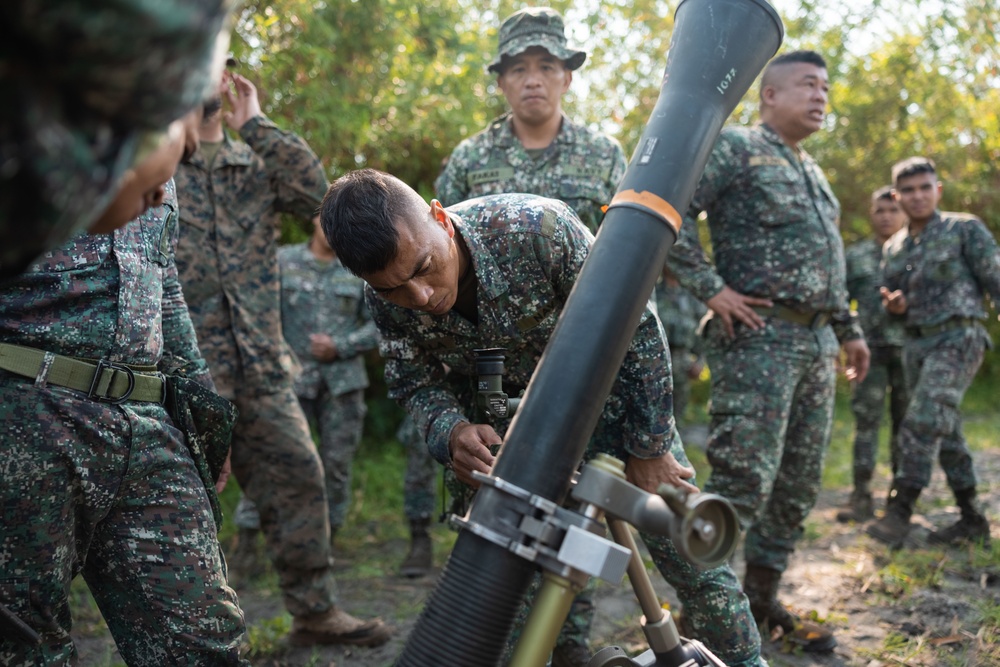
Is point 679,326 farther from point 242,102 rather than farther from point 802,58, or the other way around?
point 242,102

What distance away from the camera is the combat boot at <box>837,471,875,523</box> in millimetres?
6272

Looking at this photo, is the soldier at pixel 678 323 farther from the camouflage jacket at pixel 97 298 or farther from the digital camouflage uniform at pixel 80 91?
the digital camouflage uniform at pixel 80 91

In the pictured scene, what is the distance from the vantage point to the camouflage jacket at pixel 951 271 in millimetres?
5875

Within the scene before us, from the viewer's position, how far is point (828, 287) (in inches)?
158

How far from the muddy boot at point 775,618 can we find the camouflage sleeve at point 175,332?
2607mm

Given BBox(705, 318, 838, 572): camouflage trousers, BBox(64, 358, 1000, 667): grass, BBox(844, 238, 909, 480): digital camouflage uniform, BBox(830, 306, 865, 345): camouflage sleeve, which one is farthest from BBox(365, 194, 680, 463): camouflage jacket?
BBox(844, 238, 909, 480): digital camouflage uniform

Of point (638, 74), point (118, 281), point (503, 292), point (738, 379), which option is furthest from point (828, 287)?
point (638, 74)

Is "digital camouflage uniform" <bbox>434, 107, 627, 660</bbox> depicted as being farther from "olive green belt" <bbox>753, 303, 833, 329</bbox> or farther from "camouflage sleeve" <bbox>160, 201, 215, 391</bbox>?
"camouflage sleeve" <bbox>160, 201, 215, 391</bbox>

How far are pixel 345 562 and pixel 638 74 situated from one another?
254 inches

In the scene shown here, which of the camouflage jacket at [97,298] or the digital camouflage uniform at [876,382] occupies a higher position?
the digital camouflage uniform at [876,382]

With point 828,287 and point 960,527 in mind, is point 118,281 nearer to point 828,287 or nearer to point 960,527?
point 828,287

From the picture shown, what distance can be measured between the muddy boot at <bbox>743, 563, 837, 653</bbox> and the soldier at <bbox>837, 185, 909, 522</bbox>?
2634mm

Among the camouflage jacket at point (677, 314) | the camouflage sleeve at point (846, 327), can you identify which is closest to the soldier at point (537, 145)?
the camouflage sleeve at point (846, 327)

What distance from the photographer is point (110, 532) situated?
2137 mm
